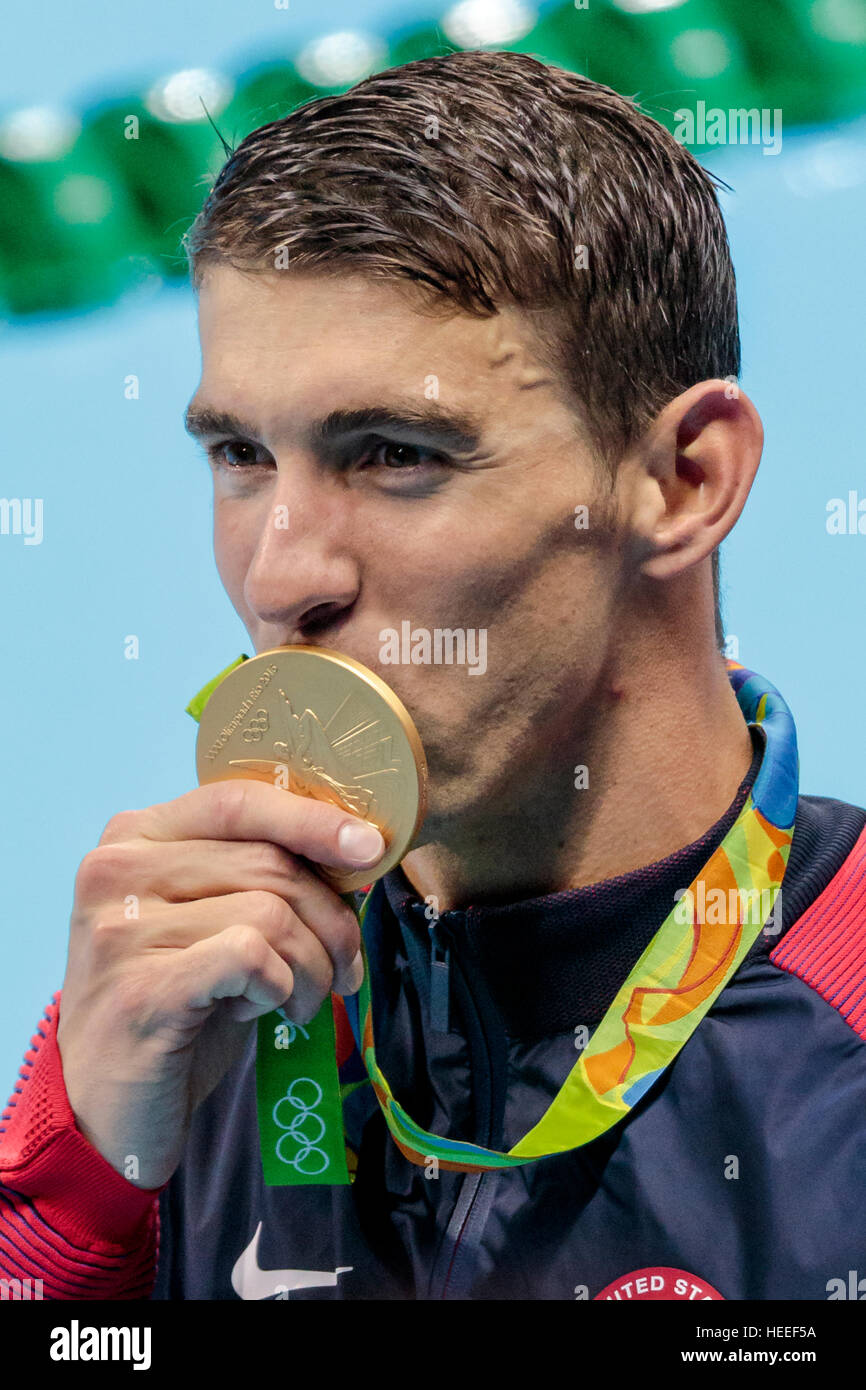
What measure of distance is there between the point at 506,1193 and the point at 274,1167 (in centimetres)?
32

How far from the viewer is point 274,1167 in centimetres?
204

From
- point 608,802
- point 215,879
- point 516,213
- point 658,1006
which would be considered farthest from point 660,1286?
point 516,213

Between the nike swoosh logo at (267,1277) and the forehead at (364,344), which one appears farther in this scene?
the nike swoosh logo at (267,1277)

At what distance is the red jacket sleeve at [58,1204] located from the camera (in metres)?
1.96

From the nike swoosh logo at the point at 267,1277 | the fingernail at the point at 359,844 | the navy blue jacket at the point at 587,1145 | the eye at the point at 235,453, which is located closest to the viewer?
the fingernail at the point at 359,844

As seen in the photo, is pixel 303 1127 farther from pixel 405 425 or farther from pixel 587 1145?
pixel 405 425

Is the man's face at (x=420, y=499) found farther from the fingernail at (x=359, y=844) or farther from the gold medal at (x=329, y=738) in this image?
the fingernail at (x=359, y=844)

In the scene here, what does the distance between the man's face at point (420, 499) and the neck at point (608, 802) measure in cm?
10

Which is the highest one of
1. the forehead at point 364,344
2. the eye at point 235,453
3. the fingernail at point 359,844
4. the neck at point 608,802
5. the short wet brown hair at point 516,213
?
the short wet brown hair at point 516,213

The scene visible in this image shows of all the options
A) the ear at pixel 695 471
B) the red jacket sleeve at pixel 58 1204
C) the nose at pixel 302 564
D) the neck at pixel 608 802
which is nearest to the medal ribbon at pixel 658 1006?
the neck at pixel 608 802

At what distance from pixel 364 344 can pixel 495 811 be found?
2.16ft

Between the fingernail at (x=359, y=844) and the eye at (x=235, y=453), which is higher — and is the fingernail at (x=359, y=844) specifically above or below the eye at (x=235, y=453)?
below

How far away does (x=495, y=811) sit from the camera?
207 centimetres

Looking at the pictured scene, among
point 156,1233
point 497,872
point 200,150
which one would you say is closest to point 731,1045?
point 497,872
